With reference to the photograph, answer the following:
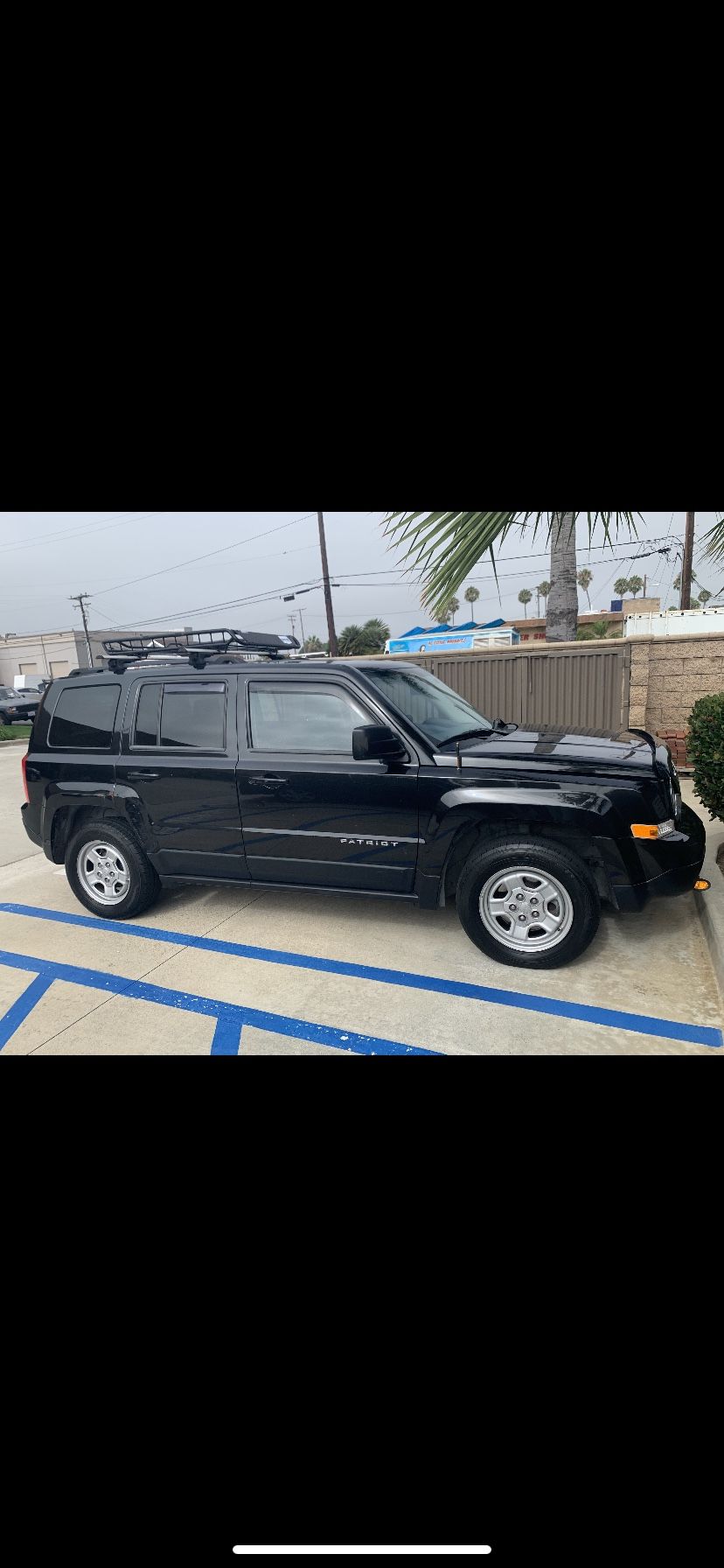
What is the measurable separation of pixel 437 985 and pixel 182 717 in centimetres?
243

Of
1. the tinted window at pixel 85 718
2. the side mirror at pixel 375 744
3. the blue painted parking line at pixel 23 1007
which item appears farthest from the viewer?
the tinted window at pixel 85 718

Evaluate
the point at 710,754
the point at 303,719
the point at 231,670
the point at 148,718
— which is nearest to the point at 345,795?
the point at 303,719

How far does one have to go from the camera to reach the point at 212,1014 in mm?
3473

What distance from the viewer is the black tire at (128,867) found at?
4.80m

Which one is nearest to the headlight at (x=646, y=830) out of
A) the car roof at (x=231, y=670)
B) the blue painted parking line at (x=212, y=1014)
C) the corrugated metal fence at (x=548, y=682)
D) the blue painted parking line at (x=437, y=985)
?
the blue painted parking line at (x=437, y=985)

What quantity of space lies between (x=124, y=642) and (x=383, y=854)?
2.69m

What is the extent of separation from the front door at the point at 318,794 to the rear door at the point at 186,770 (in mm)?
109

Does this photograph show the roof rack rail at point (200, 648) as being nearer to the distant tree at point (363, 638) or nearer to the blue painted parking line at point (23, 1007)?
the blue painted parking line at point (23, 1007)

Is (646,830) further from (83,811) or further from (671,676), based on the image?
(671,676)

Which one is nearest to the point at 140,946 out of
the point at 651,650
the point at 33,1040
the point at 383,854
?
the point at 33,1040
